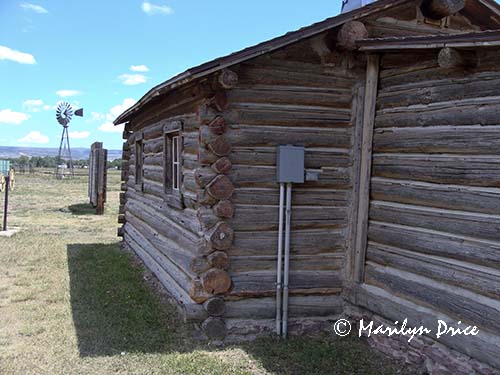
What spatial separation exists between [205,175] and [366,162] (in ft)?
6.07

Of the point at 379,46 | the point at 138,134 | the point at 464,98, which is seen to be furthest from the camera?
the point at 138,134

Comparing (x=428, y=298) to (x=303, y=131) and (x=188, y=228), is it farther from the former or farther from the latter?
(x=188, y=228)

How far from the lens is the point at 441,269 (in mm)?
4734

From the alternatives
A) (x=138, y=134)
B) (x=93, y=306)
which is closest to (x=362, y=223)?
(x=93, y=306)

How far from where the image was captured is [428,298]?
484 cm

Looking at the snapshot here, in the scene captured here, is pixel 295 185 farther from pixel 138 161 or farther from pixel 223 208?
pixel 138 161

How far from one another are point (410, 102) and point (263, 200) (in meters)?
1.95

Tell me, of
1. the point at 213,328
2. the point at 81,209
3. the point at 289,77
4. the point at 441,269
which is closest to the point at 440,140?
the point at 441,269

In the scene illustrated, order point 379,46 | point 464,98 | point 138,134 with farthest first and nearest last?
point 138,134
point 379,46
point 464,98

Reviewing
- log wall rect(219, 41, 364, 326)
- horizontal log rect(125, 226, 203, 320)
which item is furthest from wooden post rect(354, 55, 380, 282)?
horizontal log rect(125, 226, 203, 320)

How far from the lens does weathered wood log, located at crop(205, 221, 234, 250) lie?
5477 millimetres

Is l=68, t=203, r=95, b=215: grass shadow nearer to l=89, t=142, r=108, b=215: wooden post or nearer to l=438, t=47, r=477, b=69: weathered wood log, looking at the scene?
l=89, t=142, r=108, b=215: wooden post

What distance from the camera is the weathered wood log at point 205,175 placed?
5.49 m

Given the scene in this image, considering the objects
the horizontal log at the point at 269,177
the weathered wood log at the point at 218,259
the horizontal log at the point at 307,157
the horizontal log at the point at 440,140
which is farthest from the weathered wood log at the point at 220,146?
the horizontal log at the point at 440,140
